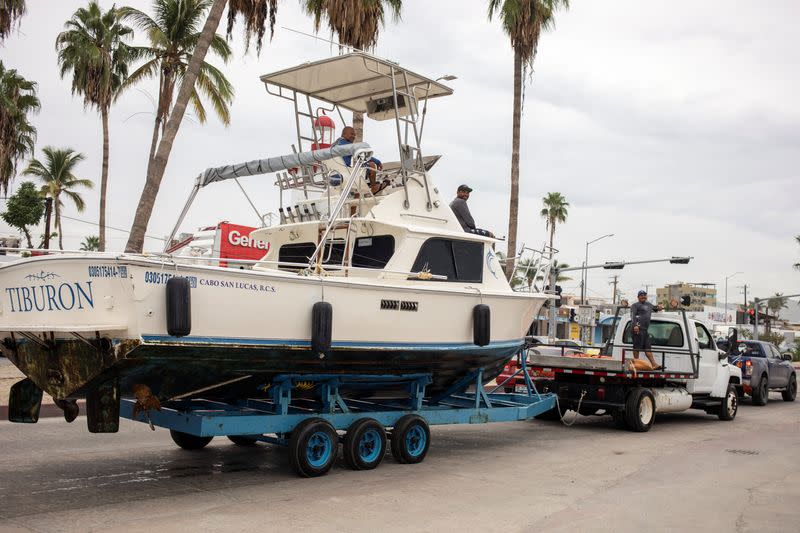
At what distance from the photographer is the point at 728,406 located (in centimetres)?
1490

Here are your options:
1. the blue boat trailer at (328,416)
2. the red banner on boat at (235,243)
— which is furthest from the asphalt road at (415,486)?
the red banner on boat at (235,243)

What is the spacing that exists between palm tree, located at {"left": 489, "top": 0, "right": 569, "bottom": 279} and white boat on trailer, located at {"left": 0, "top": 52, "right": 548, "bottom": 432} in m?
12.7

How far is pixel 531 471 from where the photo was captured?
9125mm

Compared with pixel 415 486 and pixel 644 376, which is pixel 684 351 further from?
pixel 415 486

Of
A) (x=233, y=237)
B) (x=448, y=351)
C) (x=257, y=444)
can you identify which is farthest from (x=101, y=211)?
(x=448, y=351)

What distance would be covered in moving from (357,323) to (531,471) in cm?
279

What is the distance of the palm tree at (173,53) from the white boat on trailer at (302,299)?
39.6 ft

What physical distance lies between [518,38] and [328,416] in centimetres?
1855

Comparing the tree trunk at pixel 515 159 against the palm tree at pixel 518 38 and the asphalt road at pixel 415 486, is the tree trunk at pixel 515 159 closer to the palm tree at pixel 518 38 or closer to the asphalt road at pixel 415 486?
the palm tree at pixel 518 38

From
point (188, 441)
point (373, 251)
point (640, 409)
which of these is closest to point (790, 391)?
point (640, 409)

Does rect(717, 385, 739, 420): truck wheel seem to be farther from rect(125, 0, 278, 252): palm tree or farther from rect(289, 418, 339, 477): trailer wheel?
rect(125, 0, 278, 252): palm tree

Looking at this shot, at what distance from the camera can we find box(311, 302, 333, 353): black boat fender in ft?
25.7

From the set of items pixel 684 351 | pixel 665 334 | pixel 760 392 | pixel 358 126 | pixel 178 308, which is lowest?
pixel 760 392

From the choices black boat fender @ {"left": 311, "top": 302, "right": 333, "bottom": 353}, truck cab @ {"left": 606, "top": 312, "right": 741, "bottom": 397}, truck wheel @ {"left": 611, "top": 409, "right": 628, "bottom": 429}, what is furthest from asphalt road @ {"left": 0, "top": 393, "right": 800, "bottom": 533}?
truck cab @ {"left": 606, "top": 312, "right": 741, "bottom": 397}
